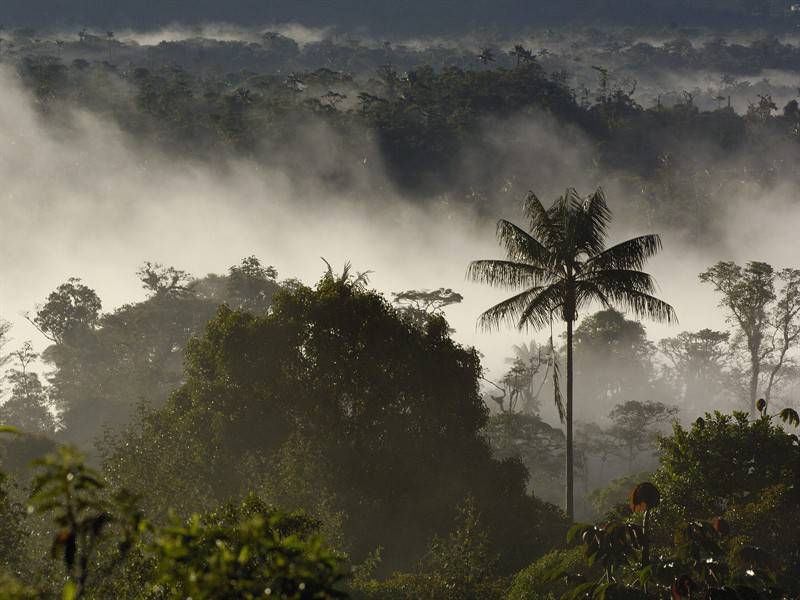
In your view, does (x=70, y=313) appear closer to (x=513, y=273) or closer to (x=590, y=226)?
(x=513, y=273)

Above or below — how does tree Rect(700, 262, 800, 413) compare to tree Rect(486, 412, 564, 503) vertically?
above

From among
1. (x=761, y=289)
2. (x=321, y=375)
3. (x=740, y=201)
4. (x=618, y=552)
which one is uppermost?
(x=740, y=201)

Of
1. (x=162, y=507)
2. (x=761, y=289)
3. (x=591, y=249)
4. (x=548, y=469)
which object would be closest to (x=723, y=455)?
(x=591, y=249)

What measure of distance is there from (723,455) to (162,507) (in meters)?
18.0

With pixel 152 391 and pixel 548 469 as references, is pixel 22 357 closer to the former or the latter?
pixel 152 391

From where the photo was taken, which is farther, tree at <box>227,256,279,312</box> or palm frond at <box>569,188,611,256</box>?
tree at <box>227,256,279,312</box>

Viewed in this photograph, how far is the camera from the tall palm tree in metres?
31.0

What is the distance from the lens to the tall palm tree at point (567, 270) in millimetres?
31031

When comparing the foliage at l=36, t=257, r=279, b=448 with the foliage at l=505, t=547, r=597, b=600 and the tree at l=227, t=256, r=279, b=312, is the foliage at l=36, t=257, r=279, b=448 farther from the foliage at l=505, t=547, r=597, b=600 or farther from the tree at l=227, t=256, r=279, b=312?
the foliage at l=505, t=547, r=597, b=600

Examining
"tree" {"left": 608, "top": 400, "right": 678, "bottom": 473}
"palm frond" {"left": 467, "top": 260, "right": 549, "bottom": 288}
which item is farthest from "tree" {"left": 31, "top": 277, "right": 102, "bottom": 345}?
"palm frond" {"left": 467, "top": 260, "right": 549, "bottom": 288}

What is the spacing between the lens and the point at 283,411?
3403cm

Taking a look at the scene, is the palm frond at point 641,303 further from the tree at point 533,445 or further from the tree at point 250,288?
the tree at point 250,288

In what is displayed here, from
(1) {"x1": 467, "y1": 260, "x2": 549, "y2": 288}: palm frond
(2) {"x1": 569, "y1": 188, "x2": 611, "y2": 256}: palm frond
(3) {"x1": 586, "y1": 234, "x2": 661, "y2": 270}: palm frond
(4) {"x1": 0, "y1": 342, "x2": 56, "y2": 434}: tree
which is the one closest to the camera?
(3) {"x1": 586, "y1": 234, "x2": 661, "y2": 270}: palm frond

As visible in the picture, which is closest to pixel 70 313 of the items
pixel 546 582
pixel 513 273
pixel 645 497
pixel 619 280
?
pixel 513 273
